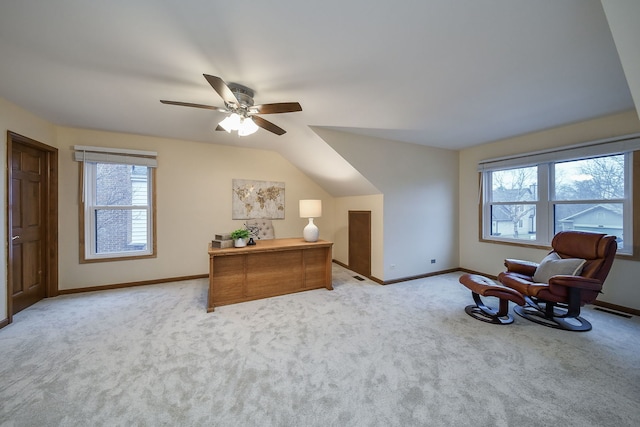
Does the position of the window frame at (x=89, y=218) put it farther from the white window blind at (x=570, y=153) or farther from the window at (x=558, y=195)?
the window at (x=558, y=195)

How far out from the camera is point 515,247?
375 cm

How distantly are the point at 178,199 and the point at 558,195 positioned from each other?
580cm

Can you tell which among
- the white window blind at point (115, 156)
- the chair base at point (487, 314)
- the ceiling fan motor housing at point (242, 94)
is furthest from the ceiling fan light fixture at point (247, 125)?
the chair base at point (487, 314)

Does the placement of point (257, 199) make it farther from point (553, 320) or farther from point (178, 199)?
point (553, 320)

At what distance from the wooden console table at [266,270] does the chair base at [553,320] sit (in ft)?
7.90

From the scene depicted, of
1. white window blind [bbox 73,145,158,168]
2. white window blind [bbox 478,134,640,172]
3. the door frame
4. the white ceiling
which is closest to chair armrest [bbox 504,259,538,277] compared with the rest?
white window blind [bbox 478,134,640,172]

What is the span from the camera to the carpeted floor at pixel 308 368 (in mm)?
1434

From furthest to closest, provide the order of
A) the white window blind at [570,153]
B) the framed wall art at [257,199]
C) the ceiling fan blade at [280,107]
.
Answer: the framed wall art at [257,199]
the white window blind at [570,153]
the ceiling fan blade at [280,107]

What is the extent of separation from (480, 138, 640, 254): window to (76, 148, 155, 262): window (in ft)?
18.6

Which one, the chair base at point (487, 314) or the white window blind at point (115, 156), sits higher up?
the white window blind at point (115, 156)

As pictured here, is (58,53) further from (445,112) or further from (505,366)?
(505,366)

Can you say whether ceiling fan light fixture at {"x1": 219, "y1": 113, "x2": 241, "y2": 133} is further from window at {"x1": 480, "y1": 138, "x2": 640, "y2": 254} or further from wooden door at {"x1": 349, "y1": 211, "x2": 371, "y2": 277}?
window at {"x1": 480, "y1": 138, "x2": 640, "y2": 254}

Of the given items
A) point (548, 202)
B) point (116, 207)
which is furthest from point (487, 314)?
point (116, 207)

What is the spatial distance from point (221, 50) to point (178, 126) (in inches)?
81.7
